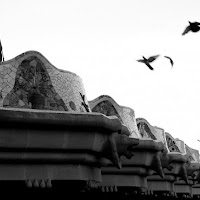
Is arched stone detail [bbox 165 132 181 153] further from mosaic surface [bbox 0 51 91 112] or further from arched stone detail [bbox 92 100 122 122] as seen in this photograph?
mosaic surface [bbox 0 51 91 112]

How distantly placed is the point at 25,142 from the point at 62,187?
365cm

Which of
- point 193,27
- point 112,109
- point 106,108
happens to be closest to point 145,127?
point 112,109

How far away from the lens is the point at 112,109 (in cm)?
2516

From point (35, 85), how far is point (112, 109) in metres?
8.43

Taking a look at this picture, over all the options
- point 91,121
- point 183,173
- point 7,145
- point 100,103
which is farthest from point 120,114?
point 7,145

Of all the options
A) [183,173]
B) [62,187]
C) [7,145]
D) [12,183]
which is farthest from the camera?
[183,173]

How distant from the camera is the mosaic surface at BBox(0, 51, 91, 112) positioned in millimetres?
16609

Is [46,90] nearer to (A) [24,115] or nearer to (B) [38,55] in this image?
(B) [38,55]

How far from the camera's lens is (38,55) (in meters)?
17.4

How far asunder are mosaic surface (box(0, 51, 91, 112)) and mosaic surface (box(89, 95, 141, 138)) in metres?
6.33

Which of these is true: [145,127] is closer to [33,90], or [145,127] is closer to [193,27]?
[33,90]

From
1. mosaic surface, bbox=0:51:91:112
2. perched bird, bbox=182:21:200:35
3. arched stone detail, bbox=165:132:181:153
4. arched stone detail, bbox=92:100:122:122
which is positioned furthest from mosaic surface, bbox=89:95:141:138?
perched bird, bbox=182:21:200:35

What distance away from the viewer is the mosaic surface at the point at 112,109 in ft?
80.4

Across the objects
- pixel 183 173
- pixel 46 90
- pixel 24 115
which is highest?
pixel 183 173
